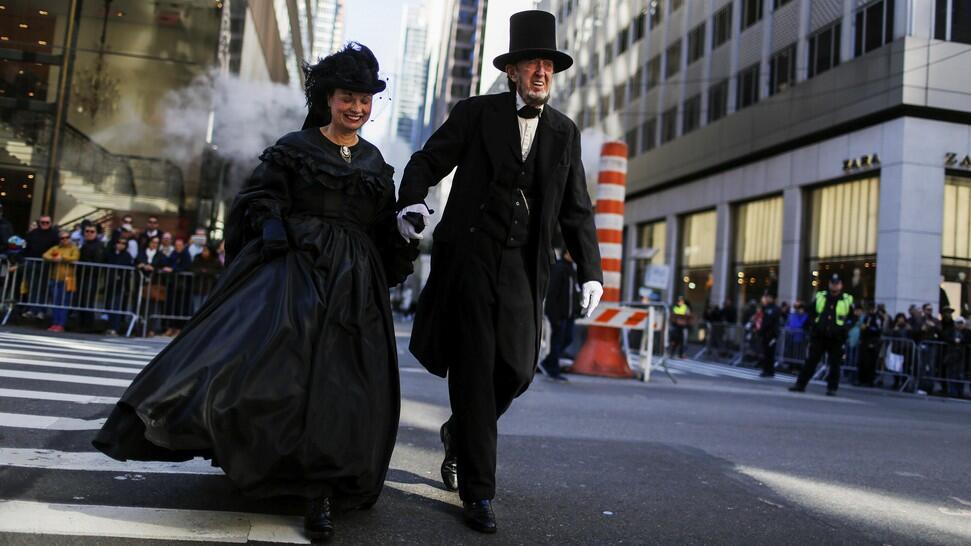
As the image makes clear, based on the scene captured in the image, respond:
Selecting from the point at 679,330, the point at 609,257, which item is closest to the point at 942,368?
the point at 609,257

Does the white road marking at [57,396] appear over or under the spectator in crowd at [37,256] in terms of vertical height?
under

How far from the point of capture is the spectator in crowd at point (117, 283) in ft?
40.2

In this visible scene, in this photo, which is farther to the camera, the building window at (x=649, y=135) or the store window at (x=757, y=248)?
the building window at (x=649, y=135)

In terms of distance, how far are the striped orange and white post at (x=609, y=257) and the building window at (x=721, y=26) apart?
61.6 feet

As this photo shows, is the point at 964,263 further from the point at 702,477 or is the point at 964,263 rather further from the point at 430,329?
the point at 430,329

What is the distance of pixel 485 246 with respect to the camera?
342cm

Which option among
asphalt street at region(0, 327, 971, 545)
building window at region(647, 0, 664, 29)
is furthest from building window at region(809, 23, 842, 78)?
asphalt street at region(0, 327, 971, 545)

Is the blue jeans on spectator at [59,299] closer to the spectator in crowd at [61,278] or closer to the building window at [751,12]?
the spectator in crowd at [61,278]

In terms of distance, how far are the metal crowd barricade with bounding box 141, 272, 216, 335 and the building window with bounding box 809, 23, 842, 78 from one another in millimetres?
17542

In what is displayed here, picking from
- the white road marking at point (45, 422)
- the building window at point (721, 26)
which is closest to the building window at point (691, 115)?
the building window at point (721, 26)

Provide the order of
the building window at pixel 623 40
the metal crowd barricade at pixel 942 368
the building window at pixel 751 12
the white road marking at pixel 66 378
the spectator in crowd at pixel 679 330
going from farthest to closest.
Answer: the building window at pixel 623 40 < the building window at pixel 751 12 < the spectator in crowd at pixel 679 330 < the metal crowd barricade at pixel 942 368 < the white road marking at pixel 66 378

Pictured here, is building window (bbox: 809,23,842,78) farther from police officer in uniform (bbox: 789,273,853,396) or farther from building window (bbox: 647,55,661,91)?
police officer in uniform (bbox: 789,273,853,396)

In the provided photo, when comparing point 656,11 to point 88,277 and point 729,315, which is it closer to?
point 729,315

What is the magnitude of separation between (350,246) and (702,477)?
2.48 metres
